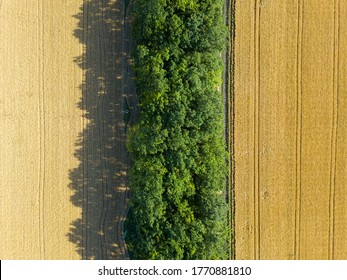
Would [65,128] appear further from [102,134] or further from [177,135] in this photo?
[177,135]

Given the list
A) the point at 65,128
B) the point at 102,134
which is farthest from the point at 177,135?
the point at 65,128

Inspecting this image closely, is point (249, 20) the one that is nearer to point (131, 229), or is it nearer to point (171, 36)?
point (171, 36)

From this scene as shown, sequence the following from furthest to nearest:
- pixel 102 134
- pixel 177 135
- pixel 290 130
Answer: pixel 290 130
pixel 102 134
pixel 177 135

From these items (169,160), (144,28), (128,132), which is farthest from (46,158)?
(144,28)

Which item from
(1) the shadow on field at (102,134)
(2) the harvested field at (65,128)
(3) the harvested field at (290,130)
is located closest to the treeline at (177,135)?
(1) the shadow on field at (102,134)

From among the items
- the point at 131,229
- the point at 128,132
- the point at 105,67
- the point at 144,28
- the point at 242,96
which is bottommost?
the point at 131,229

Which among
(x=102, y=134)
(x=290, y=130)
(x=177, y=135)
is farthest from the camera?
(x=290, y=130)

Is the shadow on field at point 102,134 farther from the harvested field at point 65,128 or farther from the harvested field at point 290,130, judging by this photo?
the harvested field at point 290,130
